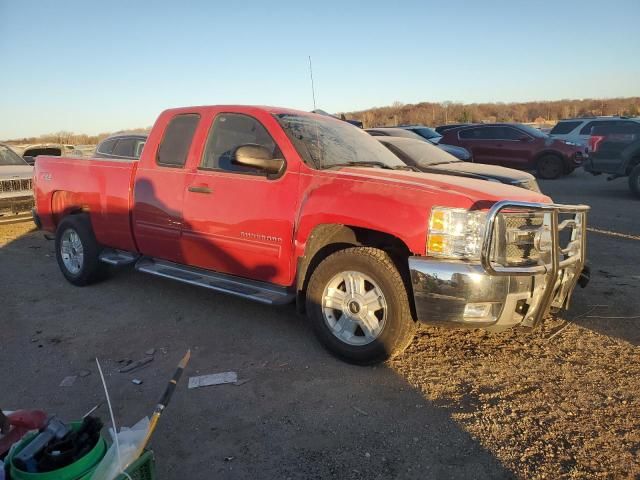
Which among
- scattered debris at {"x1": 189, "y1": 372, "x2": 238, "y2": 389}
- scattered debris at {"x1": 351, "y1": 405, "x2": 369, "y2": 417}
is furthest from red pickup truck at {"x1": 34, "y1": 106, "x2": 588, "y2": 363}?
scattered debris at {"x1": 189, "y1": 372, "x2": 238, "y2": 389}

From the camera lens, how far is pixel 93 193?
5.69 meters

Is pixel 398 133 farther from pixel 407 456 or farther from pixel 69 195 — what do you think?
pixel 407 456

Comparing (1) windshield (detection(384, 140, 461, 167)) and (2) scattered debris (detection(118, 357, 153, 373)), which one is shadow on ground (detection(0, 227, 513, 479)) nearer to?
(2) scattered debris (detection(118, 357, 153, 373))

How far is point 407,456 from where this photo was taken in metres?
2.87

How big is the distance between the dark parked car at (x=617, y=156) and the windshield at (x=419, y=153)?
5.95 metres

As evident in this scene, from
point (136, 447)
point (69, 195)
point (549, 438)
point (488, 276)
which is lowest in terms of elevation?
point (549, 438)

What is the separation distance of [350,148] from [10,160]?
8.92 metres

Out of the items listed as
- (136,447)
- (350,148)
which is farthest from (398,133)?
(136,447)

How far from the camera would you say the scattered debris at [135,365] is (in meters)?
3.96

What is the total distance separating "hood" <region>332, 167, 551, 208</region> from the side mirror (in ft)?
1.60

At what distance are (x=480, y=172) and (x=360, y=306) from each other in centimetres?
466

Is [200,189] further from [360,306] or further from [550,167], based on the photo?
[550,167]

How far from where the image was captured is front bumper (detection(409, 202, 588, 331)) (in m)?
3.43

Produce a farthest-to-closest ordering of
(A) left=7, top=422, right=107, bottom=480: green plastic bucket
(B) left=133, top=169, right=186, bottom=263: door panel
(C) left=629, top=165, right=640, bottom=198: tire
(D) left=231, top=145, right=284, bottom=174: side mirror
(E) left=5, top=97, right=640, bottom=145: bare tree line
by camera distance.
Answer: (E) left=5, top=97, right=640, bottom=145: bare tree line < (C) left=629, top=165, right=640, bottom=198: tire < (B) left=133, top=169, right=186, bottom=263: door panel < (D) left=231, top=145, right=284, bottom=174: side mirror < (A) left=7, top=422, right=107, bottom=480: green plastic bucket
